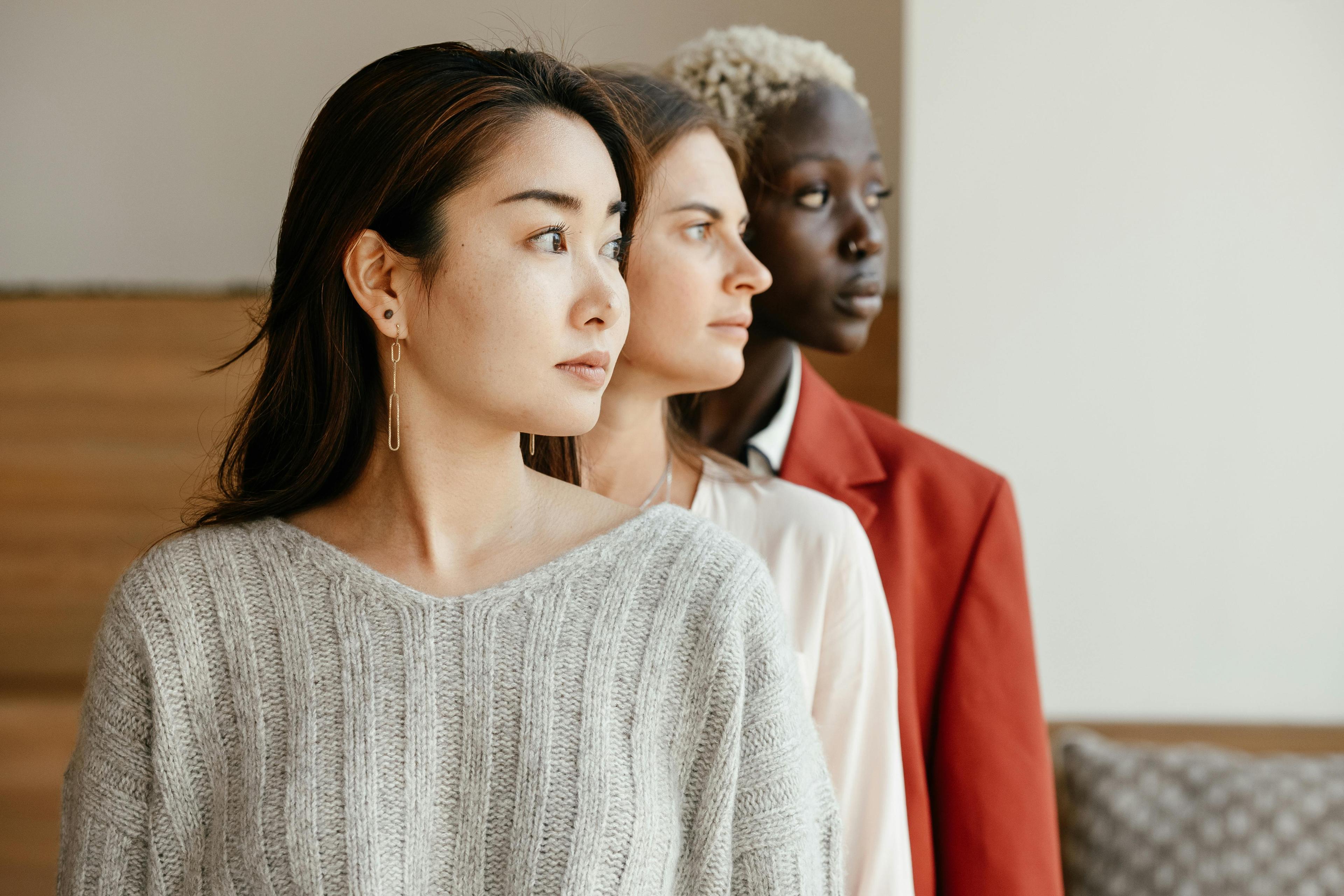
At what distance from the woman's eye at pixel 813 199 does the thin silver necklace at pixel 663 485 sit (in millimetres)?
358

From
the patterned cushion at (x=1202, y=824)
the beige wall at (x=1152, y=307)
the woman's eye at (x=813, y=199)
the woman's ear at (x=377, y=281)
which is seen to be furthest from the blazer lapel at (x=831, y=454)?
the patterned cushion at (x=1202, y=824)

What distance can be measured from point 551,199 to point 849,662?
56cm

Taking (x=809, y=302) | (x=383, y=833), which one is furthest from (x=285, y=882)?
(x=809, y=302)

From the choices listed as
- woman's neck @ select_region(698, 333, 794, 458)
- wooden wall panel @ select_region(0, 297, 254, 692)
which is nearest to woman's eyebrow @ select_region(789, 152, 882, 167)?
woman's neck @ select_region(698, 333, 794, 458)

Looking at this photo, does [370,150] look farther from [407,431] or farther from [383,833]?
[383,833]

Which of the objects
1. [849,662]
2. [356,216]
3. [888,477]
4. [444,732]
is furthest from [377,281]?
[888,477]

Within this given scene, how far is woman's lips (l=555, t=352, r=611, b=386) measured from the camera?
995mm

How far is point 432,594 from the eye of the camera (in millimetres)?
1033

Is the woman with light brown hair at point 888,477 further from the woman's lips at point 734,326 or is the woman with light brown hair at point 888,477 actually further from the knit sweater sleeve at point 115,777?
the knit sweater sleeve at point 115,777

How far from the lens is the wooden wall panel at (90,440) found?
2424 millimetres

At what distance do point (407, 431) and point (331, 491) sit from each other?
0.11 m

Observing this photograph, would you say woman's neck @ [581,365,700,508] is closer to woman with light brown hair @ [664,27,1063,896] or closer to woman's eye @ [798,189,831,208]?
woman with light brown hair @ [664,27,1063,896]

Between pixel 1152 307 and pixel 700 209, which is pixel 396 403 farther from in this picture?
pixel 1152 307

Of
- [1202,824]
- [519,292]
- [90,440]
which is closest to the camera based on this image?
[519,292]
